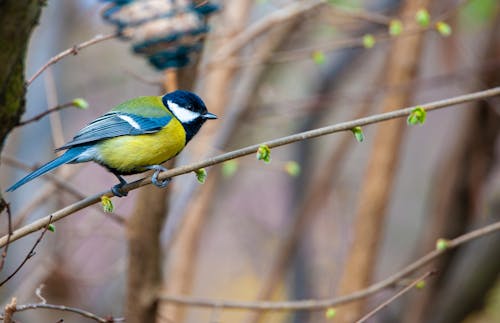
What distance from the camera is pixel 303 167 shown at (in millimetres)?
4449

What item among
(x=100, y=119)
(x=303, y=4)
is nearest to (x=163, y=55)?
(x=100, y=119)

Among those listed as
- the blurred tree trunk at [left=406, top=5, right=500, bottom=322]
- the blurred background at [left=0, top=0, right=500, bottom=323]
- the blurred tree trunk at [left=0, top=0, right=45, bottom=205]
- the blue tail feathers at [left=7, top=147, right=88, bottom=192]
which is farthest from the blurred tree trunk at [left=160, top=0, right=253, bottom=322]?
the blurred tree trunk at [left=0, top=0, right=45, bottom=205]

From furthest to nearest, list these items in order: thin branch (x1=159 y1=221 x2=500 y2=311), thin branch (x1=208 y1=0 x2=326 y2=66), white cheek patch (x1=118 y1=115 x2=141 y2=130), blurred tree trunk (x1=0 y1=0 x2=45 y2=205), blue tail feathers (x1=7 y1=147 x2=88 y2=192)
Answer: thin branch (x1=208 y1=0 x2=326 y2=66) → white cheek patch (x1=118 y1=115 x2=141 y2=130) → thin branch (x1=159 y1=221 x2=500 y2=311) → blue tail feathers (x1=7 y1=147 x2=88 y2=192) → blurred tree trunk (x1=0 y1=0 x2=45 y2=205)

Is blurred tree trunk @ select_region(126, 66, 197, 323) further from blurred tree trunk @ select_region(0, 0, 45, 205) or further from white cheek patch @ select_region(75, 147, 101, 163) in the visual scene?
blurred tree trunk @ select_region(0, 0, 45, 205)

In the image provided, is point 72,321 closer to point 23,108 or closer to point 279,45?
point 279,45

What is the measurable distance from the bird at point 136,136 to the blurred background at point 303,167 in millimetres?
343

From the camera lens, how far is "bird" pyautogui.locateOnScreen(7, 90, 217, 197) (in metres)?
2.02

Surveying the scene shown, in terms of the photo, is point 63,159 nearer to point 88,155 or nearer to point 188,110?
point 88,155

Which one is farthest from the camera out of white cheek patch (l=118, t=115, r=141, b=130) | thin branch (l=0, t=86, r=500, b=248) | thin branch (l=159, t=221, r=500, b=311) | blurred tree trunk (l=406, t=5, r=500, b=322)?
blurred tree trunk (l=406, t=5, r=500, b=322)

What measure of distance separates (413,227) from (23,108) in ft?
16.2

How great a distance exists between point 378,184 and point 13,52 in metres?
2.19

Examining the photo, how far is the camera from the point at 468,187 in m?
3.50

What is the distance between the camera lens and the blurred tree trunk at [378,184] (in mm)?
3064

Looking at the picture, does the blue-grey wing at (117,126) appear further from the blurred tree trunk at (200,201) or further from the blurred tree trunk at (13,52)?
the blurred tree trunk at (200,201)
